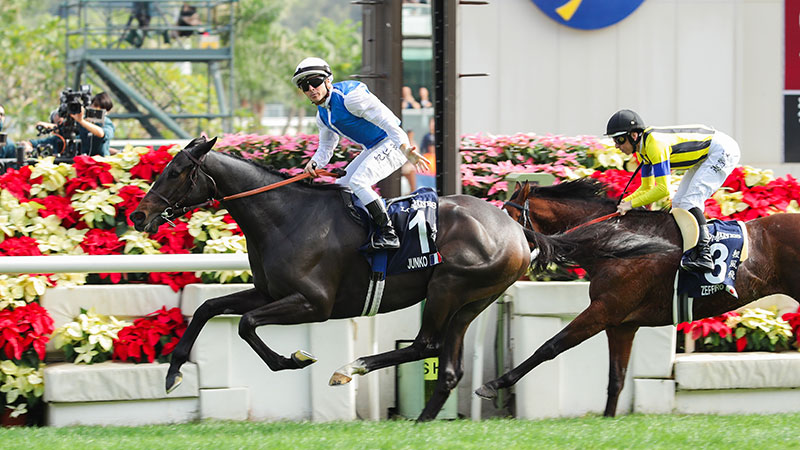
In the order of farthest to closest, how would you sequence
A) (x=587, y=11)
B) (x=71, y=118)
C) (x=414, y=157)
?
(x=587, y=11) → (x=71, y=118) → (x=414, y=157)

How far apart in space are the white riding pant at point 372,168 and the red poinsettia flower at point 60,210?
7.12ft

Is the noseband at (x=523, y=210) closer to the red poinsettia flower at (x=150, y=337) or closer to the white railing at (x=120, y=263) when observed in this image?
the white railing at (x=120, y=263)

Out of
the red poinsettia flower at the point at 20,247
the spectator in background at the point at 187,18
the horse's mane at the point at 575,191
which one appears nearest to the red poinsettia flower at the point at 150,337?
the red poinsettia flower at the point at 20,247

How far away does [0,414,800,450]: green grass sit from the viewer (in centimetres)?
559

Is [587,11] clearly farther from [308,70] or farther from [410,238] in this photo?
[308,70]

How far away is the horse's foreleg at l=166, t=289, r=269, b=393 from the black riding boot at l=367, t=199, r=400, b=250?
72 cm

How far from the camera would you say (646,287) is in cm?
674

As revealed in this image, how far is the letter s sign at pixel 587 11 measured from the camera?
37.0ft

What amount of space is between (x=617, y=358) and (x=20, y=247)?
3812 mm

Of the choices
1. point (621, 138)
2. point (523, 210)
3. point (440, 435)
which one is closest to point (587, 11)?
point (523, 210)

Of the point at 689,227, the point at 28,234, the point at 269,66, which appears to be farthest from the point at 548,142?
the point at 269,66

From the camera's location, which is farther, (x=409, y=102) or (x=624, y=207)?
(x=409, y=102)

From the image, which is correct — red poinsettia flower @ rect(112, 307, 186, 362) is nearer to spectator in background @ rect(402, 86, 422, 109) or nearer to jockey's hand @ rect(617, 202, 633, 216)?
jockey's hand @ rect(617, 202, 633, 216)

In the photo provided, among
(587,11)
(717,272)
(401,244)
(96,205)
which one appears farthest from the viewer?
(587,11)
